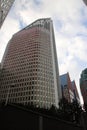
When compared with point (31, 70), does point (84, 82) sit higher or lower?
lower

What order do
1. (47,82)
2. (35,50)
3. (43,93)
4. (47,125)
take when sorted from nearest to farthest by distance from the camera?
1. (47,125)
2. (43,93)
3. (47,82)
4. (35,50)

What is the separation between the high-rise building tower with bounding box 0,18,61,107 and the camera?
11025 cm

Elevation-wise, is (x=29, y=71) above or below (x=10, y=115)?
above

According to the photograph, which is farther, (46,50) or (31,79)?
(46,50)

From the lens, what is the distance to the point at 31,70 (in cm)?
12069

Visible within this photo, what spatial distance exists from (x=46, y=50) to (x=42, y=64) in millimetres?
15593

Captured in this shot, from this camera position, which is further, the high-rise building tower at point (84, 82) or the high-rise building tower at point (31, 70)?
the high-rise building tower at point (84, 82)

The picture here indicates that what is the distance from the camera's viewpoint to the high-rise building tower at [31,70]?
110250 millimetres

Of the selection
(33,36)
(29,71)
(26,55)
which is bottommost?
(29,71)

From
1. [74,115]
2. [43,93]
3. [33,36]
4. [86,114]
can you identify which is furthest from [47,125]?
[33,36]

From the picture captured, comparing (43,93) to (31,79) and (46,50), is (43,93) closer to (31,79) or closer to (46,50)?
(31,79)

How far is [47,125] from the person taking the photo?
1834 centimetres

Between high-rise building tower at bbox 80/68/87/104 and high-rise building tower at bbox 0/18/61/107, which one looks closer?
high-rise building tower at bbox 0/18/61/107

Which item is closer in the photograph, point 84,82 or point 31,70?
point 31,70
